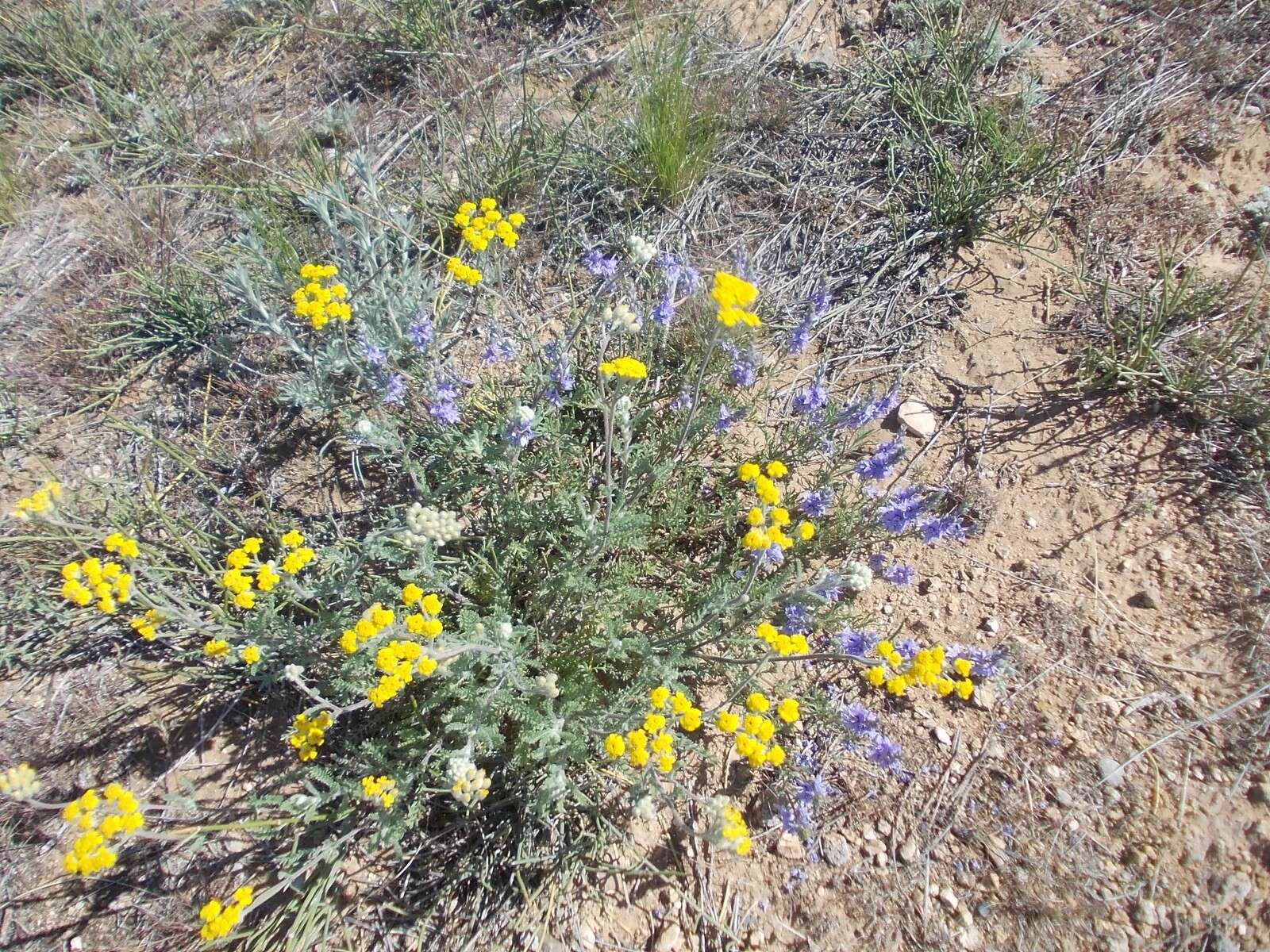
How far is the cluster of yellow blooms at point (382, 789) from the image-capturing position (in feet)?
7.27

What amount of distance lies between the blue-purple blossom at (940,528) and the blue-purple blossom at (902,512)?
2.1 inches

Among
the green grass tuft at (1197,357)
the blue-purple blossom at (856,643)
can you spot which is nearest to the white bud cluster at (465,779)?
the blue-purple blossom at (856,643)

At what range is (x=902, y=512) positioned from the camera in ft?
9.19

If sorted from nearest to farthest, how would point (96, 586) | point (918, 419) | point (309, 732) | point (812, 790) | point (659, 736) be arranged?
point (659, 736)
point (96, 586)
point (309, 732)
point (812, 790)
point (918, 419)

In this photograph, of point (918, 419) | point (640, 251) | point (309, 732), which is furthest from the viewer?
point (918, 419)

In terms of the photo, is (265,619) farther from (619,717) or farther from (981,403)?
(981,403)

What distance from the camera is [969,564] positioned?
3031 mm

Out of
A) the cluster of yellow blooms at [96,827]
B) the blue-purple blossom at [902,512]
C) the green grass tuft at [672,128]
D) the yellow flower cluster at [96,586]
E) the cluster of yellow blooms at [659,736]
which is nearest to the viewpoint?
the cluster of yellow blooms at [96,827]

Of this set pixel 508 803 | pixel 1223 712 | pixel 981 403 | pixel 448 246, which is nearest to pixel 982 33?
pixel 981 403

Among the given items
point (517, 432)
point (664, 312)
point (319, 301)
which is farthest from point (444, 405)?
point (664, 312)

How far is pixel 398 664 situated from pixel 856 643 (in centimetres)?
155

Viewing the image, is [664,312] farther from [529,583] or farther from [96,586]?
[96,586]

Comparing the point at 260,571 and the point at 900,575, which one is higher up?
the point at 260,571

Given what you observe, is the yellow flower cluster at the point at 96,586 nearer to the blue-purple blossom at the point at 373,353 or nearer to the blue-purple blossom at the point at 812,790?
the blue-purple blossom at the point at 373,353
